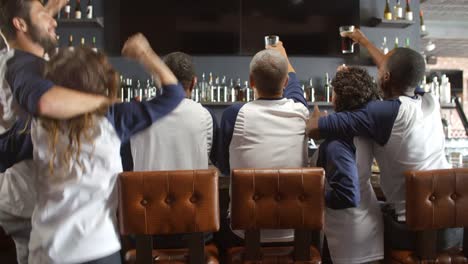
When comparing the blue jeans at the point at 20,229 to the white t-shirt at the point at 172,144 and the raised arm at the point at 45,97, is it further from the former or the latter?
the white t-shirt at the point at 172,144

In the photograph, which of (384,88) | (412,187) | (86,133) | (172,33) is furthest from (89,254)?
(172,33)

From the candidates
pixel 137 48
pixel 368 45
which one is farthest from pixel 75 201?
pixel 368 45

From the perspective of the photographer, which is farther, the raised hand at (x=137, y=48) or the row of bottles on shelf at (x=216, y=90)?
the row of bottles on shelf at (x=216, y=90)

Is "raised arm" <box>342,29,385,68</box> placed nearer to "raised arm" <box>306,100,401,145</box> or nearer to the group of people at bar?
the group of people at bar

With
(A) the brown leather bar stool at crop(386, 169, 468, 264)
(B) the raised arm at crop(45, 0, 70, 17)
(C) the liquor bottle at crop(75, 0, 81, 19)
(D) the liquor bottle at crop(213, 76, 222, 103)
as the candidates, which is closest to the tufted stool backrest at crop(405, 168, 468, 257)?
(A) the brown leather bar stool at crop(386, 169, 468, 264)

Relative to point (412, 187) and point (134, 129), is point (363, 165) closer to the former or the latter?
point (412, 187)

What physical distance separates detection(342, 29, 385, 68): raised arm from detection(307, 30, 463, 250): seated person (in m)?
0.16

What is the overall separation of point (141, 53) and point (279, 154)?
0.79 meters

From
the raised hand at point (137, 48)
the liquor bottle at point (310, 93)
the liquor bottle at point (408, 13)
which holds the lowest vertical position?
the raised hand at point (137, 48)

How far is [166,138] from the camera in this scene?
1798 millimetres

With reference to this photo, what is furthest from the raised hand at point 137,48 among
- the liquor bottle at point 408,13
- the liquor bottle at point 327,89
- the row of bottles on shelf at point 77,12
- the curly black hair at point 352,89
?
the liquor bottle at point 408,13

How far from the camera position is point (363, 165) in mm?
1838

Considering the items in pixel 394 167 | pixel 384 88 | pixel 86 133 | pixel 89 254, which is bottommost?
pixel 89 254

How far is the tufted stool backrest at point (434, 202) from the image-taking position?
1.66 metres
